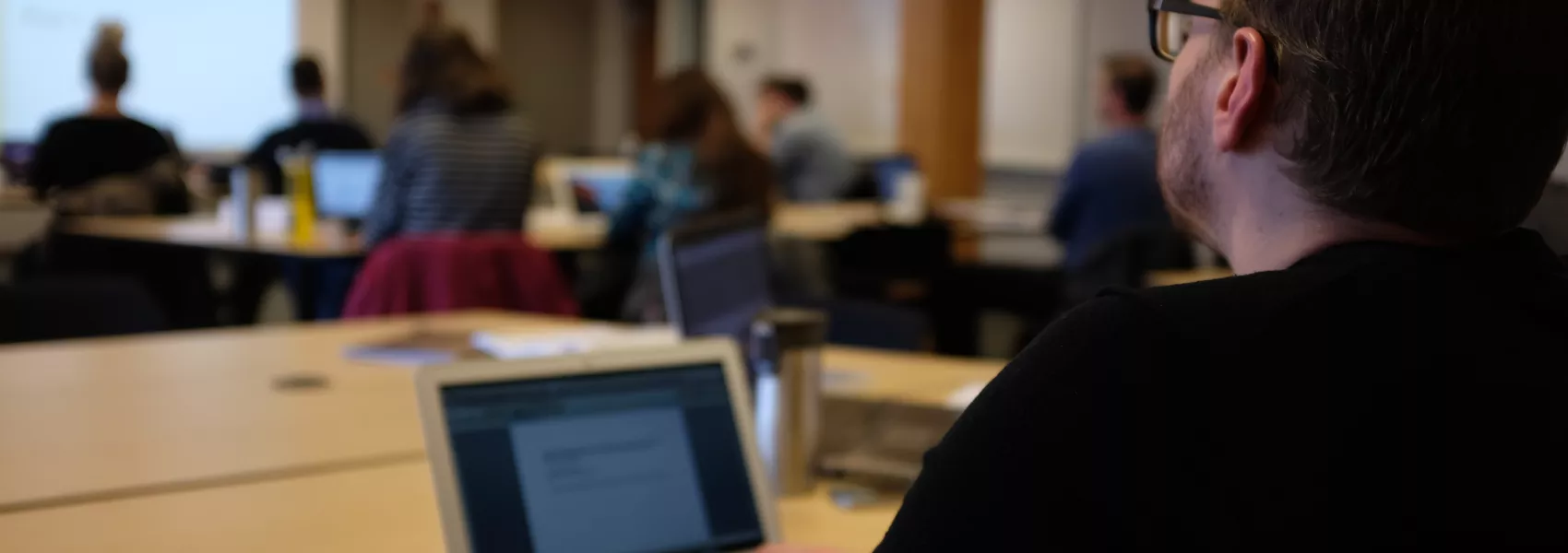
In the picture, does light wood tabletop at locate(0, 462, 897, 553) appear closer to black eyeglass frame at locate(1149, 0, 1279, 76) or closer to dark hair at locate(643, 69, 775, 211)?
black eyeglass frame at locate(1149, 0, 1279, 76)

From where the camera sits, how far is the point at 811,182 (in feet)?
25.8

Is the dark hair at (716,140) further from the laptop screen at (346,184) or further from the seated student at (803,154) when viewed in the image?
the seated student at (803,154)

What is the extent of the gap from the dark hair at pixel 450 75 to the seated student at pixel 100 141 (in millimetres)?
1206

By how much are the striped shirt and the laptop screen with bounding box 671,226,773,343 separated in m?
2.19

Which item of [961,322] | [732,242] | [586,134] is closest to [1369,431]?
[732,242]

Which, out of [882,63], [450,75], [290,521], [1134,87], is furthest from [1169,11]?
[882,63]

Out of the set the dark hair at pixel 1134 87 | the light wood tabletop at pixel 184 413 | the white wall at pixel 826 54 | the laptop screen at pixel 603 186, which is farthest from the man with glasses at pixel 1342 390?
the white wall at pixel 826 54

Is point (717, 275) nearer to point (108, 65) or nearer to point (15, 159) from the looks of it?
point (108, 65)

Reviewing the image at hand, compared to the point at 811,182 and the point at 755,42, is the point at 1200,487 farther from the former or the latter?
the point at 755,42

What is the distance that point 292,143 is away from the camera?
19.2ft

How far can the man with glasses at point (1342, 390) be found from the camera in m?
0.77

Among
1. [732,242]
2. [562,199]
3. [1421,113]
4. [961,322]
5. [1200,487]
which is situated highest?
[1421,113]

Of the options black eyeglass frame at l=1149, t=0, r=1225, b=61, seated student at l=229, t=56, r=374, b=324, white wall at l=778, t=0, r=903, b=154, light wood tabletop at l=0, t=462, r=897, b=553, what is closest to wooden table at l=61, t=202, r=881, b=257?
seated student at l=229, t=56, r=374, b=324

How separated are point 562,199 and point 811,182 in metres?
1.86
